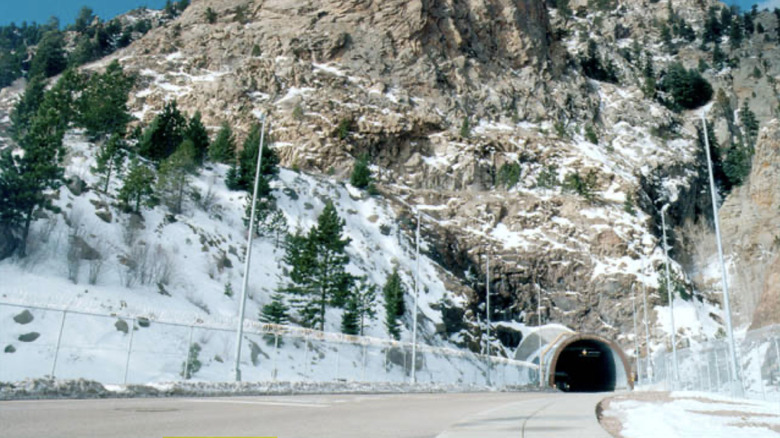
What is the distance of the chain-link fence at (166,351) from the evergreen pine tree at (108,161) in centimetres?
1892

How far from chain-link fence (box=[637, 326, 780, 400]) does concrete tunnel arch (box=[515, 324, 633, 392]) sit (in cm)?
1638

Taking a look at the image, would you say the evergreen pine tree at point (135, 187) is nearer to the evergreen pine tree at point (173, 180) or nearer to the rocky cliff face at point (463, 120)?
the evergreen pine tree at point (173, 180)

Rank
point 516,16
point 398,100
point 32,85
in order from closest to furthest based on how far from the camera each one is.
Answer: point 32,85, point 398,100, point 516,16

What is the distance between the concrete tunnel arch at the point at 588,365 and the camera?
6244 centimetres

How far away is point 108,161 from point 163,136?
1097 cm

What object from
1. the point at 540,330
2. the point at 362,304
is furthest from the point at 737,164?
the point at 362,304

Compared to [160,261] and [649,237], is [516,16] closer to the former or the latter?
[649,237]

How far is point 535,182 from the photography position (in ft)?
289

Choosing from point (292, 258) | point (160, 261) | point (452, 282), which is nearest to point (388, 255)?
point (452, 282)

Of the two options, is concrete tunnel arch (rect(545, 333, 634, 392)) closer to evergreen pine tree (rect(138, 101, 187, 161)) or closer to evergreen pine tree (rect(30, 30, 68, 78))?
evergreen pine tree (rect(138, 101, 187, 161))

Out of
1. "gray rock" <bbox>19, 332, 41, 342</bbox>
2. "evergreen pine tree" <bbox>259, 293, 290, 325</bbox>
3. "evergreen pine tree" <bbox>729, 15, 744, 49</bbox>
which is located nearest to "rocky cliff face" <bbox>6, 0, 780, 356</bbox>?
"evergreen pine tree" <bbox>259, 293, 290, 325</bbox>

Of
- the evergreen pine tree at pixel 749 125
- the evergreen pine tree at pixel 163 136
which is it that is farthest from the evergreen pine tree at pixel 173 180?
the evergreen pine tree at pixel 749 125

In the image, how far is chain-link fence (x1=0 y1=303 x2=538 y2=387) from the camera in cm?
2280

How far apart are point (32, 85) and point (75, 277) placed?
39.1 metres
